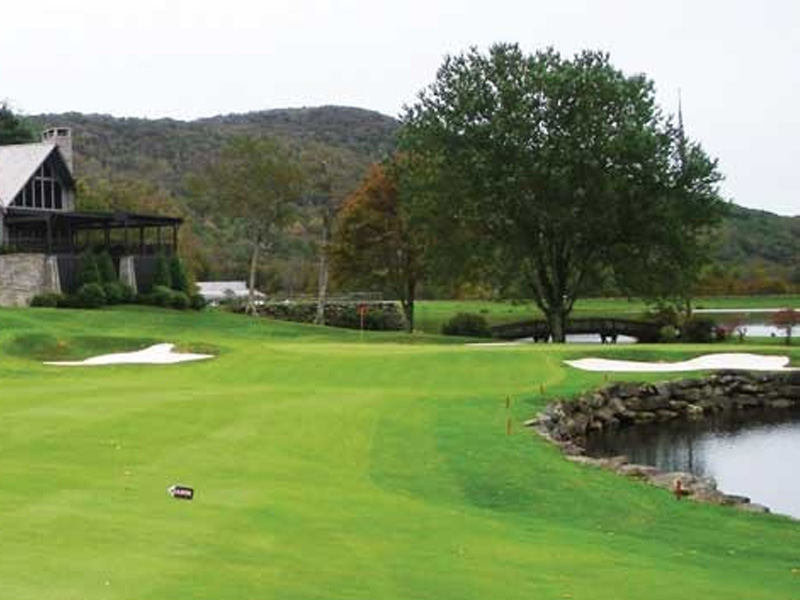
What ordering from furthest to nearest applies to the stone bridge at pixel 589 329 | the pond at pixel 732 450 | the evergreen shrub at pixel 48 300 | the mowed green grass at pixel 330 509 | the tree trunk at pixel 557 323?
the stone bridge at pixel 589 329 < the tree trunk at pixel 557 323 < the evergreen shrub at pixel 48 300 < the pond at pixel 732 450 < the mowed green grass at pixel 330 509

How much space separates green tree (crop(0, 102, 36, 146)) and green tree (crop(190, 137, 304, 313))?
19.5 m

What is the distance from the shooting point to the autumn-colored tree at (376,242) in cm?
6294

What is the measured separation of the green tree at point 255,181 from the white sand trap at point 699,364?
34.6 meters

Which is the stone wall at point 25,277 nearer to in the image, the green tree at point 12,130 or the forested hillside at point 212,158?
the forested hillside at point 212,158

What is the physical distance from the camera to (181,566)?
9055 mm

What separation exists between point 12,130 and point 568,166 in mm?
50862

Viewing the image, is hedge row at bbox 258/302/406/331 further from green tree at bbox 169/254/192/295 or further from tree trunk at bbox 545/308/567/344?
tree trunk at bbox 545/308/567/344

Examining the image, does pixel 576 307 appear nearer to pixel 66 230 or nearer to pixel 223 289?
pixel 223 289

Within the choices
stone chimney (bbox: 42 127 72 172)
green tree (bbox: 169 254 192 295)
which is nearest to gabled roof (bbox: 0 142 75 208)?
stone chimney (bbox: 42 127 72 172)

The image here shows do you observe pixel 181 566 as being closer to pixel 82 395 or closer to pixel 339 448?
pixel 339 448

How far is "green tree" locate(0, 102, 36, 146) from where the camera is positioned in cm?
7994

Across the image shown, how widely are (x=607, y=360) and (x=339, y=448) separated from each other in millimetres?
21879

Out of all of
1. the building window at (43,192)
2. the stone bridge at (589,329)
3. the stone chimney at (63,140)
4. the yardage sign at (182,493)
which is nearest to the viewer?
the yardage sign at (182,493)

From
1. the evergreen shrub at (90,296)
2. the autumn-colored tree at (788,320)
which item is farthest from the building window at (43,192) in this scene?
the autumn-colored tree at (788,320)
